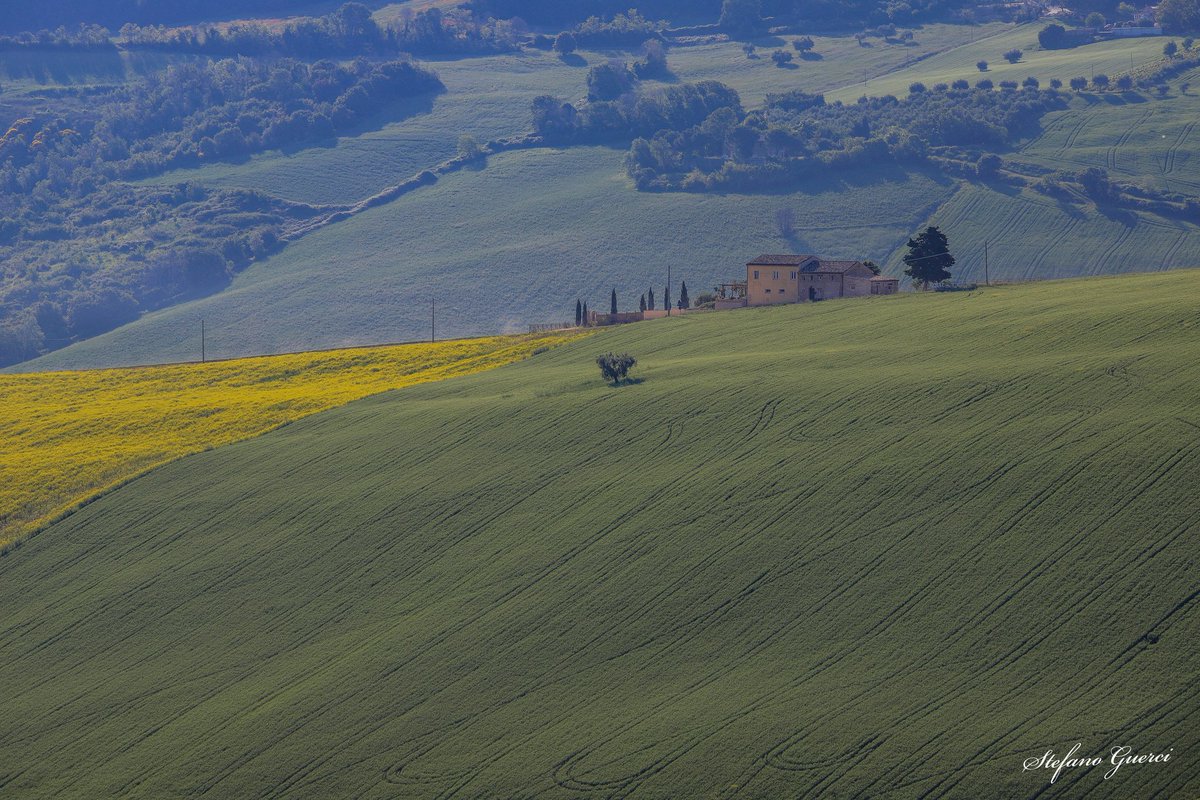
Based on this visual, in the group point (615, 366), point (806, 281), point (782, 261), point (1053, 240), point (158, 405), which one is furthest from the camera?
point (1053, 240)

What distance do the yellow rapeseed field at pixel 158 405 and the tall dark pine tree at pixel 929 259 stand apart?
2585 centimetres

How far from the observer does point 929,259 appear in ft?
368

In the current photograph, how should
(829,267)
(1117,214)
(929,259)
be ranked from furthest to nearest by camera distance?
(1117,214) < (829,267) < (929,259)

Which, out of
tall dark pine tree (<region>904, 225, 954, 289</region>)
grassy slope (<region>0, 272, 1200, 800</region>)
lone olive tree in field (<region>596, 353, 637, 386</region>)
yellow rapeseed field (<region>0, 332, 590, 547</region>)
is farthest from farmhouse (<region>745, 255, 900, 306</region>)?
lone olive tree in field (<region>596, 353, 637, 386</region>)

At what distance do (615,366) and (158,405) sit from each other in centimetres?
3453

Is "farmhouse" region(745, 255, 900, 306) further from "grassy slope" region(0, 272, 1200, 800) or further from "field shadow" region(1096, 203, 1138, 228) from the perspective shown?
"field shadow" region(1096, 203, 1138, 228)

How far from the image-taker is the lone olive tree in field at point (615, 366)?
8869 cm

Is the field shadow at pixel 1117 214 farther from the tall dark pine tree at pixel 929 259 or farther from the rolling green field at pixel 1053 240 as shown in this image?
the tall dark pine tree at pixel 929 259

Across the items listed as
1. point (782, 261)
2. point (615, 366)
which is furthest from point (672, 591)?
point (782, 261)

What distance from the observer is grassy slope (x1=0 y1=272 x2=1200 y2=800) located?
175 ft

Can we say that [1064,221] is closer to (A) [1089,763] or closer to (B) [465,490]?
(B) [465,490]

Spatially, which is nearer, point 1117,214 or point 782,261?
point 782,261

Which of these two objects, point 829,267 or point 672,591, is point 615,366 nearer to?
point 672,591

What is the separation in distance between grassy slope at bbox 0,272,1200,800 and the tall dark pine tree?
78.1 feet
